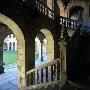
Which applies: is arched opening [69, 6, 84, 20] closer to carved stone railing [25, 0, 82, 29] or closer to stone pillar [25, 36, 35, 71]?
carved stone railing [25, 0, 82, 29]

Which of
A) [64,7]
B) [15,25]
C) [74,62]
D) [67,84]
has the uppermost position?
[64,7]

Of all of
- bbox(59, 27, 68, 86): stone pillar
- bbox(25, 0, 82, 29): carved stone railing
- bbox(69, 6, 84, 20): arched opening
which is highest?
bbox(69, 6, 84, 20): arched opening

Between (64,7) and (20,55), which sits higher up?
(64,7)

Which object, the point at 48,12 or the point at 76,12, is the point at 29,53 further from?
the point at 76,12

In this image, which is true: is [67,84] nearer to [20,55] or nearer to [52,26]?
[20,55]

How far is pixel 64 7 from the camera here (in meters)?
20.3

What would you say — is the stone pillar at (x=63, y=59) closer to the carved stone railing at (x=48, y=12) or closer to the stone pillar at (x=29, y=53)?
the stone pillar at (x=29, y=53)

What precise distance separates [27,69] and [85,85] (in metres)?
3.68

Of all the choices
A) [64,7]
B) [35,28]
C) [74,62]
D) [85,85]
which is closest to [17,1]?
[35,28]

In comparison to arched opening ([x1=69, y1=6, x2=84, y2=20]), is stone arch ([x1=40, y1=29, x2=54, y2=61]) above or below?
below

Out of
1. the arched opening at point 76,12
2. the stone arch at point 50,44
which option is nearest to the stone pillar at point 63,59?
the stone arch at point 50,44

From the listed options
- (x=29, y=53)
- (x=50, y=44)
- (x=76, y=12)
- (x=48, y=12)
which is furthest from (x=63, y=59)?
(x=76, y=12)

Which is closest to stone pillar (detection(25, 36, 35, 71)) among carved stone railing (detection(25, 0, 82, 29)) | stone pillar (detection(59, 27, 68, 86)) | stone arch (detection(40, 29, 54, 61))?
carved stone railing (detection(25, 0, 82, 29))

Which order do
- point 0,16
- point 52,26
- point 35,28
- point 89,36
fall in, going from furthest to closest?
point 52,26, point 89,36, point 35,28, point 0,16
